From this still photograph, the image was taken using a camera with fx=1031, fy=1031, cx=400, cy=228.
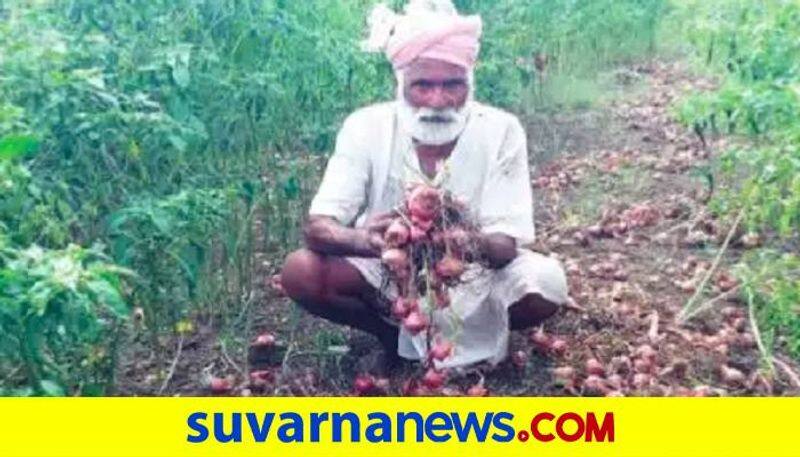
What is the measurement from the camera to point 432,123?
2186 mm

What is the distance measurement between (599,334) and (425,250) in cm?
69

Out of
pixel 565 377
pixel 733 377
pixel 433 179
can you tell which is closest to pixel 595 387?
pixel 565 377

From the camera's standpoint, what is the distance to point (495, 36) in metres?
4.12

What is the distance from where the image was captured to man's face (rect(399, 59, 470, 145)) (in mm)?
2145

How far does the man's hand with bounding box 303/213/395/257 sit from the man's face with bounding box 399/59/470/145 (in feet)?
0.80

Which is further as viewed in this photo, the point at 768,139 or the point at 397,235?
the point at 768,139

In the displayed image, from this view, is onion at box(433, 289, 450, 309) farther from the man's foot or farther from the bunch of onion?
the man's foot

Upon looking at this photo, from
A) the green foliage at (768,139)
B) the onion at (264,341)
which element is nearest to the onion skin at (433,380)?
the onion at (264,341)

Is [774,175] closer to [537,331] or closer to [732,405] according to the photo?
[537,331]

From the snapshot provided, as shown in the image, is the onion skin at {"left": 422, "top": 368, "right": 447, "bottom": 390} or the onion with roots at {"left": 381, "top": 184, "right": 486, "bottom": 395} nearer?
the onion with roots at {"left": 381, "top": 184, "right": 486, "bottom": 395}

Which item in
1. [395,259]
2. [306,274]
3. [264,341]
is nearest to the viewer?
[395,259]

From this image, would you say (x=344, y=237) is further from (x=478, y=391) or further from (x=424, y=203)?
(x=478, y=391)

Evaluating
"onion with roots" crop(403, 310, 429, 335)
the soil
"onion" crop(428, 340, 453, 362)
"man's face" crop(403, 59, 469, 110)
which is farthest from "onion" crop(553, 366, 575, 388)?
"man's face" crop(403, 59, 469, 110)

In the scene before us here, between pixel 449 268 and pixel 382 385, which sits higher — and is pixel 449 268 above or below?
above
